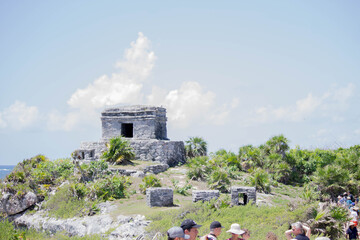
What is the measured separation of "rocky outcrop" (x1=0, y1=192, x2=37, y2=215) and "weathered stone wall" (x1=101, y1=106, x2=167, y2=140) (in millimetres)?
6767

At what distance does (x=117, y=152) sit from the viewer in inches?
790

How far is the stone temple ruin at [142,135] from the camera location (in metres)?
21.6

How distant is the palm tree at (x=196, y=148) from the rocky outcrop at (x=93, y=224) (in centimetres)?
1017

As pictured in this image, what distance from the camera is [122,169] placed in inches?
738

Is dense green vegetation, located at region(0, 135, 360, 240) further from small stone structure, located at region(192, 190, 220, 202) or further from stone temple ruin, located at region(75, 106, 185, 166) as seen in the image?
stone temple ruin, located at region(75, 106, 185, 166)

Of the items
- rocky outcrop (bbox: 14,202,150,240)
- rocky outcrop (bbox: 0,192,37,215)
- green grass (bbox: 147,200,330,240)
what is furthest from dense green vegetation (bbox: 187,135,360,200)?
rocky outcrop (bbox: 0,192,37,215)

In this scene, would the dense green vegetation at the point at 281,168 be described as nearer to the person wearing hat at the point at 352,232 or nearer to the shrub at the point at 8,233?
the person wearing hat at the point at 352,232

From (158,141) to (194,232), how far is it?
53.1 feet

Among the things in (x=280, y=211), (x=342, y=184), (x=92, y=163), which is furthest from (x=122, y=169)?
(x=342, y=184)

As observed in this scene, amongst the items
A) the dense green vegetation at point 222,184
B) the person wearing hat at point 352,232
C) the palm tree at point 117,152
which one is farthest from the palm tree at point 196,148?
the person wearing hat at point 352,232

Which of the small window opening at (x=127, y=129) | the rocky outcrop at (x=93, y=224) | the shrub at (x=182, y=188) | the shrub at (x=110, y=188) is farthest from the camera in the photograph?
the small window opening at (x=127, y=129)

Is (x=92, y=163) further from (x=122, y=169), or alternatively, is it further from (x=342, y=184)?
(x=342, y=184)

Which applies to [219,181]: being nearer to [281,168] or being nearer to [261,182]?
[261,182]

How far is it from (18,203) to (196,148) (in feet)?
37.6
